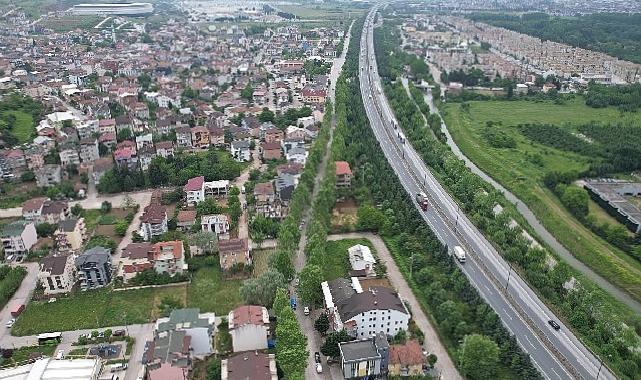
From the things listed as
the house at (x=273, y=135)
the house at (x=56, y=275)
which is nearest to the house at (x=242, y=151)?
the house at (x=273, y=135)

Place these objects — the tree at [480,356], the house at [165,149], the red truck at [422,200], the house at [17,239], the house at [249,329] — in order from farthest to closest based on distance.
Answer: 1. the house at [165,149]
2. the red truck at [422,200]
3. the house at [17,239]
4. the house at [249,329]
5. the tree at [480,356]

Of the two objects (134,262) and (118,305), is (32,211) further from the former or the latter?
(118,305)

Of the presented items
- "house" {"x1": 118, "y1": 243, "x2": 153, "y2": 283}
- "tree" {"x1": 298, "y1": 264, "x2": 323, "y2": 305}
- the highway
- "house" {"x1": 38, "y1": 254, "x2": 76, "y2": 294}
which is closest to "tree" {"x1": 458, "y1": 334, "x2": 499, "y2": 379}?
the highway

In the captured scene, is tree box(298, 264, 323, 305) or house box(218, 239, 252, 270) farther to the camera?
house box(218, 239, 252, 270)

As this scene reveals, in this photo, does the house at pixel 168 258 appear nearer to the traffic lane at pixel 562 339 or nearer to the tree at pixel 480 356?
the tree at pixel 480 356

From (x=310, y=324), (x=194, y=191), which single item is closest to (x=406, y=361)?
(x=310, y=324)

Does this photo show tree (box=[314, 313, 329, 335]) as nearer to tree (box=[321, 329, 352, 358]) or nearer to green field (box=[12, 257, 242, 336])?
tree (box=[321, 329, 352, 358])
